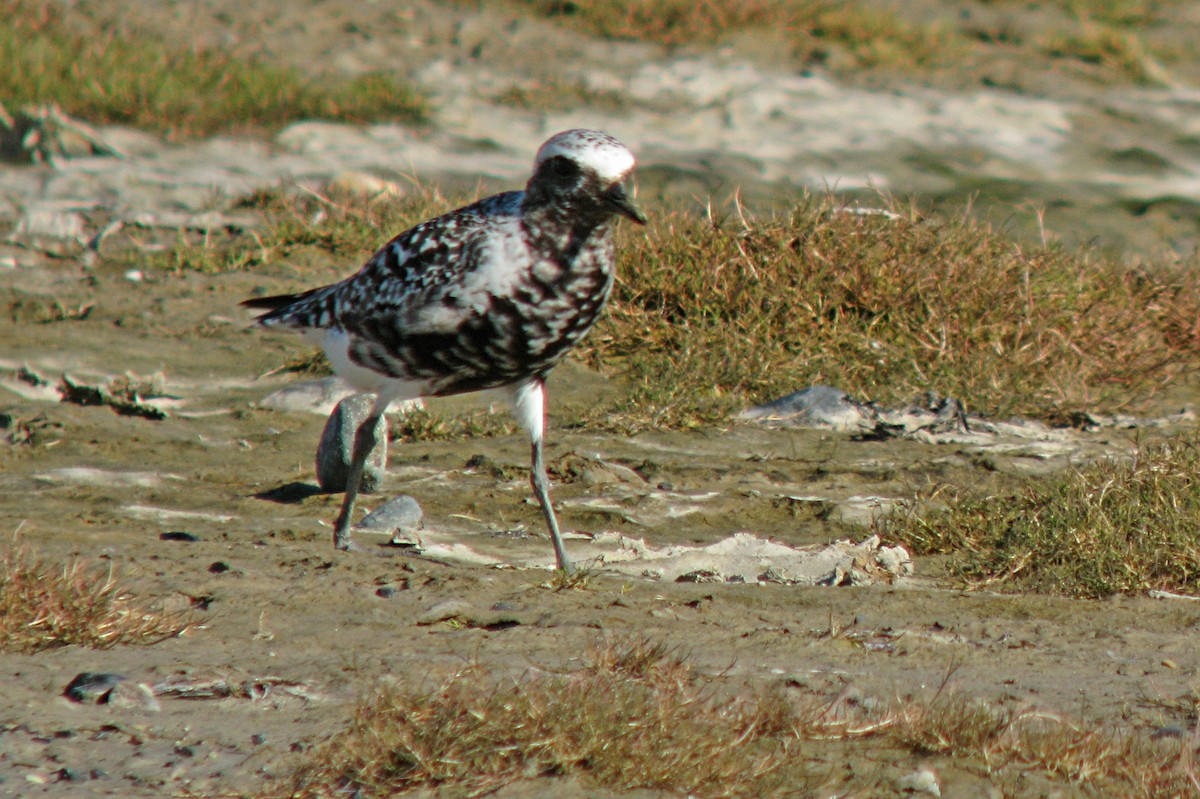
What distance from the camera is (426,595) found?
4.83 metres

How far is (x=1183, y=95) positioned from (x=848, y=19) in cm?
287

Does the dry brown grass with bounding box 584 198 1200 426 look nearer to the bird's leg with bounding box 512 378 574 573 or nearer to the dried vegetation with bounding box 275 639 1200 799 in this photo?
the bird's leg with bounding box 512 378 574 573

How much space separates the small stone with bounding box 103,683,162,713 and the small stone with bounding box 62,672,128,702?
0.9 inches

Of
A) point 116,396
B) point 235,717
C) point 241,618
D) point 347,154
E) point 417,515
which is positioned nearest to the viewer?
point 235,717

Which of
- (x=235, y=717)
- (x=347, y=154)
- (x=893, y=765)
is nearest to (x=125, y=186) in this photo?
(x=347, y=154)

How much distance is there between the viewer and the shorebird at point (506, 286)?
204 inches

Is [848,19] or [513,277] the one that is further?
[848,19]

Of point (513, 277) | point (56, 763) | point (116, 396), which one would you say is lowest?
point (116, 396)

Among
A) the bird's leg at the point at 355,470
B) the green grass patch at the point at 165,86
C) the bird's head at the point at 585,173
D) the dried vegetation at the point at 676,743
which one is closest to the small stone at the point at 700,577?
the bird's leg at the point at 355,470

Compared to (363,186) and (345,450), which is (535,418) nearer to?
(345,450)

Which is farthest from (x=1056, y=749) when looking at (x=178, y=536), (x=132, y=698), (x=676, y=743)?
(x=178, y=536)

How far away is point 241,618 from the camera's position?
4.54 m

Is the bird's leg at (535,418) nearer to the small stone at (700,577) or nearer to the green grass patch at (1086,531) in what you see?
the small stone at (700,577)

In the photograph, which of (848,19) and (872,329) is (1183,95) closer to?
(848,19)
